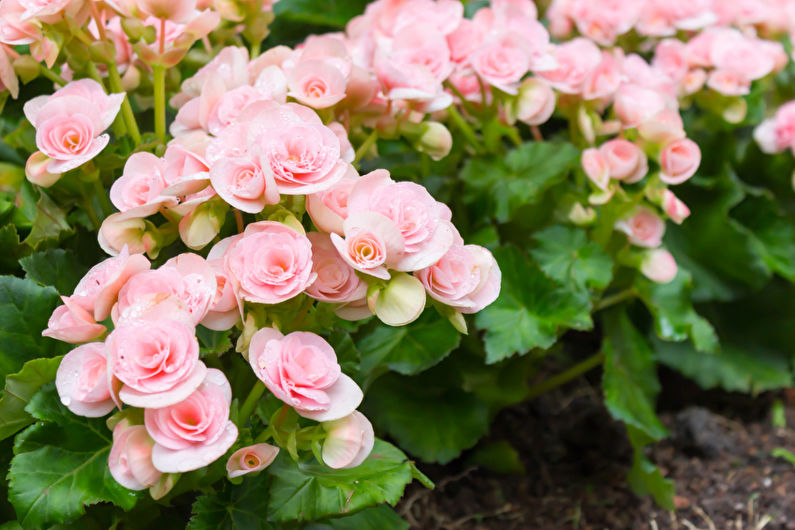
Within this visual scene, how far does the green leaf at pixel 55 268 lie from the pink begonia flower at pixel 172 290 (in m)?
0.26

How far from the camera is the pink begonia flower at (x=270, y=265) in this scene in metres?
0.71

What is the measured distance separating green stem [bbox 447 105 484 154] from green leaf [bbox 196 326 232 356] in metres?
0.50

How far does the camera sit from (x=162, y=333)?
66 cm

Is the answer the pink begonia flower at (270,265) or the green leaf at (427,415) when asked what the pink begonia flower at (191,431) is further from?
the green leaf at (427,415)

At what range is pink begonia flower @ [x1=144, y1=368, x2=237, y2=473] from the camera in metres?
0.65

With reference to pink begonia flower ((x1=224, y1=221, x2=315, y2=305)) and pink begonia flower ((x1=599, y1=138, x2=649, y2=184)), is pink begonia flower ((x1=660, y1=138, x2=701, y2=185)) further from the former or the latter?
pink begonia flower ((x1=224, y1=221, x2=315, y2=305))

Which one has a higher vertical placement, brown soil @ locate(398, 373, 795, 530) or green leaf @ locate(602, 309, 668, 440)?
green leaf @ locate(602, 309, 668, 440)

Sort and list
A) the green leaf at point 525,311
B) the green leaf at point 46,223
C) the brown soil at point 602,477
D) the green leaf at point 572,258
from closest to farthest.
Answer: the green leaf at point 46,223 → the green leaf at point 525,311 → the green leaf at point 572,258 → the brown soil at point 602,477

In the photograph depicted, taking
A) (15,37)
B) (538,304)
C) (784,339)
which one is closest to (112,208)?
(15,37)

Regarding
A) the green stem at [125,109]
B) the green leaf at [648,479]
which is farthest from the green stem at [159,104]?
the green leaf at [648,479]

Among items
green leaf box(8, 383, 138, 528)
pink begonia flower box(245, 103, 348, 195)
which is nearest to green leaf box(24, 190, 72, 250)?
green leaf box(8, 383, 138, 528)

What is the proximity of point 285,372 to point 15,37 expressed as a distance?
1.70 feet

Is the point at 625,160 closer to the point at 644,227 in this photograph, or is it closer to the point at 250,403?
the point at 644,227

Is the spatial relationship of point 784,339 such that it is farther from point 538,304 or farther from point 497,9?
point 497,9
